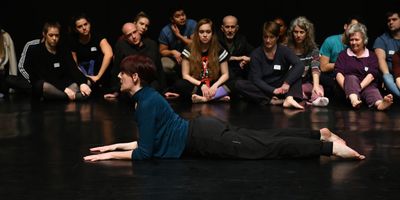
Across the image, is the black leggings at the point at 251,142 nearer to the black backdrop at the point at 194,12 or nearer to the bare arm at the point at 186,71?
the bare arm at the point at 186,71

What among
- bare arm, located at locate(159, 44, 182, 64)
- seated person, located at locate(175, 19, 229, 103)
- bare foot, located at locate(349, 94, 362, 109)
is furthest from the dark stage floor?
bare arm, located at locate(159, 44, 182, 64)

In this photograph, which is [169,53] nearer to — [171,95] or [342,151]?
[171,95]

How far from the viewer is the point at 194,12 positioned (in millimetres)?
8508

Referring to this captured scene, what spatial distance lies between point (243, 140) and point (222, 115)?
186cm

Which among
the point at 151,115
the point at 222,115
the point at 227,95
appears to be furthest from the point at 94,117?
the point at 151,115

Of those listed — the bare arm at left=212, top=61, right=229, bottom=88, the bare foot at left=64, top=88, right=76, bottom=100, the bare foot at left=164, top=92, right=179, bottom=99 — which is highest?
the bare arm at left=212, top=61, right=229, bottom=88

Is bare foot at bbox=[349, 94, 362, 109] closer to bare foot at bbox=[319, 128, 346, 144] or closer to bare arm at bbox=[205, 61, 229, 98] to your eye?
bare arm at bbox=[205, 61, 229, 98]

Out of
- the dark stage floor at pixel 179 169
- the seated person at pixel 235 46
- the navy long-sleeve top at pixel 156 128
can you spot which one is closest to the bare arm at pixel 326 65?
the seated person at pixel 235 46

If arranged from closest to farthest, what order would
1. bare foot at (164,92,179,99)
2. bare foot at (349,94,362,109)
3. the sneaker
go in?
bare foot at (349,94,362,109) → the sneaker → bare foot at (164,92,179,99)

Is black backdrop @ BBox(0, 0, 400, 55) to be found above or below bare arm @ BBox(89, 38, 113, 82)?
above

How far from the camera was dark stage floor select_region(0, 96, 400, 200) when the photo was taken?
381 cm

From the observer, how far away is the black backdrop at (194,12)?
27.4ft

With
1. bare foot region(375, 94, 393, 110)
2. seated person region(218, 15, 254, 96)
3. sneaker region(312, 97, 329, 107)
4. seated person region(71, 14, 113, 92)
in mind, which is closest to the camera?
bare foot region(375, 94, 393, 110)

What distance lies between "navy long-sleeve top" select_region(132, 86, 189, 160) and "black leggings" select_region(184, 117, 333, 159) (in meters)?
0.07
